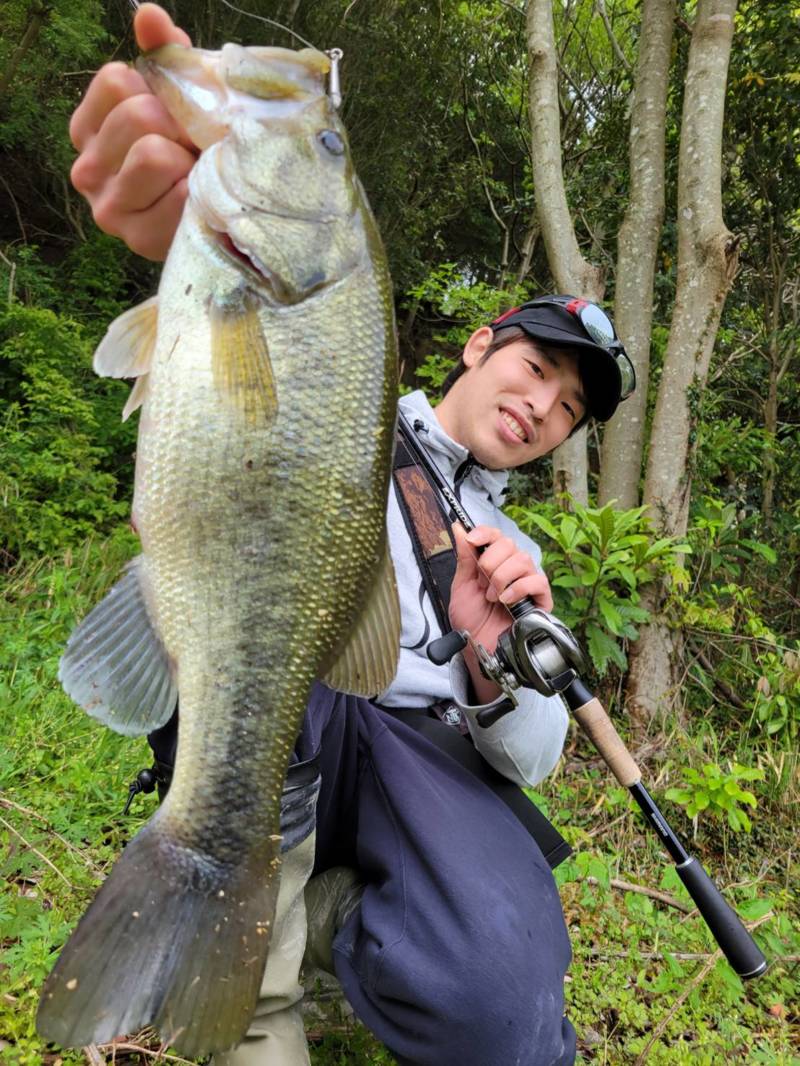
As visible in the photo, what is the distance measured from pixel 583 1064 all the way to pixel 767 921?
1388 mm

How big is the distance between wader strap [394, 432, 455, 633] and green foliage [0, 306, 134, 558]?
13.0ft

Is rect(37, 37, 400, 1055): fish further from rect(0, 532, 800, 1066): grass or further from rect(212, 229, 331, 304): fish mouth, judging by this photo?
Result: rect(0, 532, 800, 1066): grass

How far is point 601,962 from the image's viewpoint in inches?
113

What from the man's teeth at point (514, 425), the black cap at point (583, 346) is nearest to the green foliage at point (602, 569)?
the black cap at point (583, 346)

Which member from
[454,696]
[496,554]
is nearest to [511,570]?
[496,554]

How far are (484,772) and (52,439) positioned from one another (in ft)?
17.6

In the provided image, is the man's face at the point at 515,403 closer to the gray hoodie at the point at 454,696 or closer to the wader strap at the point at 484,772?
the gray hoodie at the point at 454,696

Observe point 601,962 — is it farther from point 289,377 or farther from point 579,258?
point 579,258

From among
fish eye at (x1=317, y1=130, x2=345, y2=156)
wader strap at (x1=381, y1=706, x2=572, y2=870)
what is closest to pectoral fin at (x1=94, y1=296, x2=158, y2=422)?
fish eye at (x1=317, y1=130, x2=345, y2=156)

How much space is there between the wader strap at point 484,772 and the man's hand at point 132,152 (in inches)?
58.2

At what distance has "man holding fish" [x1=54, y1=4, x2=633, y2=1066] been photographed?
4.39 feet

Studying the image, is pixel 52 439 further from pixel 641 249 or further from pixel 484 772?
pixel 484 772

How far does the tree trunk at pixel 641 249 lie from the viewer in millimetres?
5223

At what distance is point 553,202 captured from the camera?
5.36m
